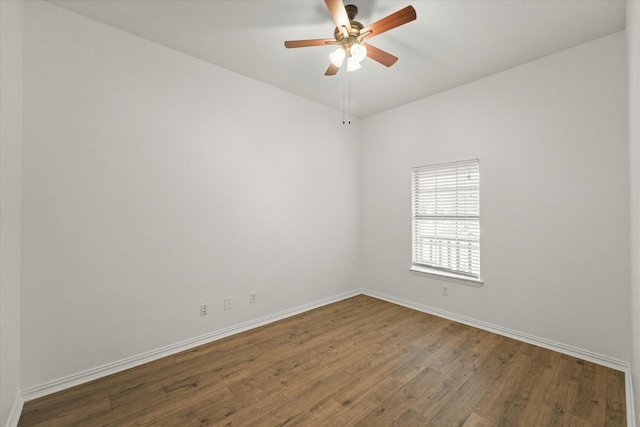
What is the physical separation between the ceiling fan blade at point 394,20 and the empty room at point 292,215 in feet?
0.05

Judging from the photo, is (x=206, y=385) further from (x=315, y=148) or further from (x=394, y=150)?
(x=394, y=150)

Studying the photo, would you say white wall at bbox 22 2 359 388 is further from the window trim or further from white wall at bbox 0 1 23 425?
the window trim

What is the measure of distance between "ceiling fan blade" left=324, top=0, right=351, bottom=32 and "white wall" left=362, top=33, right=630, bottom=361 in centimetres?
220

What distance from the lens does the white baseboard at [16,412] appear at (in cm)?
177

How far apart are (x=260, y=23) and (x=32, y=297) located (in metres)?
2.79

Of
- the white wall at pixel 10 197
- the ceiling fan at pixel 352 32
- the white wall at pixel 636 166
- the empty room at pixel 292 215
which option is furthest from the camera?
the empty room at pixel 292 215

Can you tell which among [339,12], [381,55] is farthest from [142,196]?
[381,55]

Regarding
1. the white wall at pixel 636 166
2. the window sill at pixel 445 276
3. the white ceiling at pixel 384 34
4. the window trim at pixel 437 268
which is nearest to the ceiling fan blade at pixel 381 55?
the white ceiling at pixel 384 34

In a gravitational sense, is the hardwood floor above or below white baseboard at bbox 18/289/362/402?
below

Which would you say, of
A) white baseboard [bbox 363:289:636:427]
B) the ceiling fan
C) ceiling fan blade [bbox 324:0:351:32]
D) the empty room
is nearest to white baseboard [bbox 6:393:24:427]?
the empty room

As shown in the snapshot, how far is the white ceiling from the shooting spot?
2186mm

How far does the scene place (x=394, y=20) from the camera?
1.89 metres

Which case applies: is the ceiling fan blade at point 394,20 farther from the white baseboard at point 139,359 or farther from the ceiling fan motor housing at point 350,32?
the white baseboard at point 139,359

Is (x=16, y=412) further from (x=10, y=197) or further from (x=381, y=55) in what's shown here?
(x=381, y=55)
